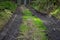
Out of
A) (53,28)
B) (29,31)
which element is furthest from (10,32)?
(53,28)

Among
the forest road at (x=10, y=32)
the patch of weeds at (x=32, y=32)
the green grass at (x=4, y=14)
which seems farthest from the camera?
the green grass at (x=4, y=14)

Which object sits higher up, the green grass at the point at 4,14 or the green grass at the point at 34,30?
the green grass at the point at 34,30

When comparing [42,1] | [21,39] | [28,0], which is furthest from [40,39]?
[28,0]

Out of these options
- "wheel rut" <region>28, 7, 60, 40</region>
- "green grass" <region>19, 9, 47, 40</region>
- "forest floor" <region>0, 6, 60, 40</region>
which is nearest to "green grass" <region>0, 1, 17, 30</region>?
"forest floor" <region>0, 6, 60, 40</region>

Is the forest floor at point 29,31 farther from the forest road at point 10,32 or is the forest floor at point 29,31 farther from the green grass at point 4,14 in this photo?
the green grass at point 4,14

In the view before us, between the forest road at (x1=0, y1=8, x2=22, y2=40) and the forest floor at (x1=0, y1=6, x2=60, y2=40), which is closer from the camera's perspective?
the forest road at (x1=0, y1=8, x2=22, y2=40)

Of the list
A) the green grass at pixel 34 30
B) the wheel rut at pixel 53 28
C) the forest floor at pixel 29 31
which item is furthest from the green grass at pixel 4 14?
the wheel rut at pixel 53 28

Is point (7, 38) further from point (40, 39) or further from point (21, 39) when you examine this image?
point (40, 39)

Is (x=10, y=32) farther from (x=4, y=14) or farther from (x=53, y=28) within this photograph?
(x=4, y=14)

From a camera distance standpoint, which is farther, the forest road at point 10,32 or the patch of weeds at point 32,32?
the patch of weeds at point 32,32

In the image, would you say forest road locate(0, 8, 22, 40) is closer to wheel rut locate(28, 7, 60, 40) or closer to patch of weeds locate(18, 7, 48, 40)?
patch of weeds locate(18, 7, 48, 40)

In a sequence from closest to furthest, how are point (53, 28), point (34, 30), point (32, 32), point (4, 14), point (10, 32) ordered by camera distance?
1. point (10, 32)
2. point (32, 32)
3. point (34, 30)
4. point (53, 28)
5. point (4, 14)

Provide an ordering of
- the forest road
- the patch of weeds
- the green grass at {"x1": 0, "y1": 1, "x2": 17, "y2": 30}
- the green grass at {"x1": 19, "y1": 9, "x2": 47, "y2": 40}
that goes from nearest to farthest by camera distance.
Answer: the forest road → the patch of weeds → the green grass at {"x1": 19, "y1": 9, "x2": 47, "y2": 40} → the green grass at {"x1": 0, "y1": 1, "x2": 17, "y2": 30}

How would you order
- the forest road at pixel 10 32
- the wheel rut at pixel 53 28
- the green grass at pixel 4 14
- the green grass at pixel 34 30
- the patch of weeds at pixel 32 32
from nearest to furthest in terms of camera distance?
the forest road at pixel 10 32 → the patch of weeds at pixel 32 32 → the green grass at pixel 34 30 → the wheel rut at pixel 53 28 → the green grass at pixel 4 14
